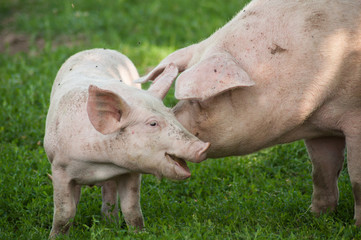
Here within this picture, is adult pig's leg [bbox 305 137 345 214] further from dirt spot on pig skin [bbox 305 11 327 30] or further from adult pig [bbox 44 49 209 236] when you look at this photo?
adult pig [bbox 44 49 209 236]

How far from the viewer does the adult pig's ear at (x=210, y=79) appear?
14.4 feet

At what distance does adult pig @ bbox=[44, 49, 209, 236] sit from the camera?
4.24 metres

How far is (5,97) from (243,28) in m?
4.20

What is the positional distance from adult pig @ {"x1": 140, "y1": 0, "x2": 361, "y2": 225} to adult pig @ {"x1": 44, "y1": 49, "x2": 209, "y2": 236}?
1.36ft

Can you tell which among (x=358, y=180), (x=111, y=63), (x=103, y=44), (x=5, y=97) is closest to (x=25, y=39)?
(x=103, y=44)

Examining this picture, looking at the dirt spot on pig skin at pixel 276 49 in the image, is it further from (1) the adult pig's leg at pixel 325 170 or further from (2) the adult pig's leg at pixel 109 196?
(2) the adult pig's leg at pixel 109 196

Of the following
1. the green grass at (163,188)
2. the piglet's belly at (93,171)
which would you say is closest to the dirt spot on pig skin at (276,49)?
the green grass at (163,188)

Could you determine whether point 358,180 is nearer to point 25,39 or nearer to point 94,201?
point 94,201

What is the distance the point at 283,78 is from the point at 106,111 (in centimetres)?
A: 141

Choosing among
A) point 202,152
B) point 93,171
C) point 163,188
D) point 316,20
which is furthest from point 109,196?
point 316,20

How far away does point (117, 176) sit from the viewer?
4.66 metres

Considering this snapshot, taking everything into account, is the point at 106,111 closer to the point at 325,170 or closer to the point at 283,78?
the point at 283,78

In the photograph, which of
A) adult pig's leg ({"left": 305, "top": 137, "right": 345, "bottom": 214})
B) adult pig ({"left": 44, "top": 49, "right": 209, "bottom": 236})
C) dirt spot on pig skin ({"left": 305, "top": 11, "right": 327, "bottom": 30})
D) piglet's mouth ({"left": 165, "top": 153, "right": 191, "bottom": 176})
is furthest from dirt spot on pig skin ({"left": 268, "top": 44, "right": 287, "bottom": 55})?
piglet's mouth ({"left": 165, "top": 153, "right": 191, "bottom": 176})

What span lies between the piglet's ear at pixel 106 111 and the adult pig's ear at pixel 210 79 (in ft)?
1.38
